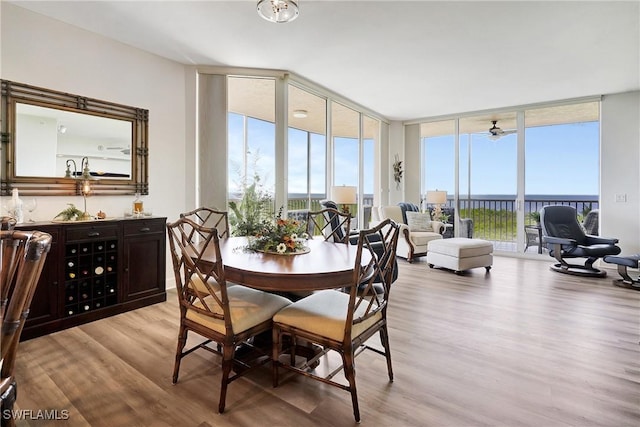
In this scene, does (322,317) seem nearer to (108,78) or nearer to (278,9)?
(278,9)

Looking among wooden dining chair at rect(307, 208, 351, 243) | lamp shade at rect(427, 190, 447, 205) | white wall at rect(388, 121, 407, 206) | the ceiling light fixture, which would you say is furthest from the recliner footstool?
the ceiling light fixture

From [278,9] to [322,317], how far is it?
2440mm

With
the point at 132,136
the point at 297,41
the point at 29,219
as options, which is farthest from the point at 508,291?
the point at 29,219

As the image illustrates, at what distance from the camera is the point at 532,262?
5543mm

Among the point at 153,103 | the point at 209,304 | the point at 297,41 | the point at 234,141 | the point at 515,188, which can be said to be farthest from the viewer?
the point at 515,188

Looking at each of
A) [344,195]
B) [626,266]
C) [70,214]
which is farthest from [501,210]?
[70,214]

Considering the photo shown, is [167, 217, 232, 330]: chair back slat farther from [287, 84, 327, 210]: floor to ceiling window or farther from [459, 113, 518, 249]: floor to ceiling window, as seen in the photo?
[459, 113, 518, 249]: floor to ceiling window

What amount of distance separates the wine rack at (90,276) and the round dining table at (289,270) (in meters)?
1.64

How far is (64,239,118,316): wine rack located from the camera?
9.08ft

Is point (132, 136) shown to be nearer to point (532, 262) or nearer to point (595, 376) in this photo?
point (595, 376)

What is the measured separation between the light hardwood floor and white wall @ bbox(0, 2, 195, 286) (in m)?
1.25

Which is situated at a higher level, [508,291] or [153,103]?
[153,103]

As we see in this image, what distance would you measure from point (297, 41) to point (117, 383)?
3361 millimetres

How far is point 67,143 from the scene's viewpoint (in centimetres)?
301
